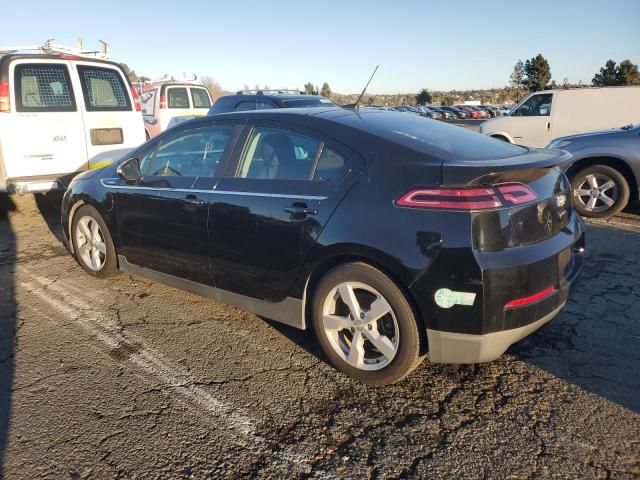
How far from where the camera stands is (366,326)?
284 cm

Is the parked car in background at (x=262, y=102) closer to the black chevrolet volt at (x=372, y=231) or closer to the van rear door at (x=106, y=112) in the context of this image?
the van rear door at (x=106, y=112)

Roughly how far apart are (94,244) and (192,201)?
1.64 meters

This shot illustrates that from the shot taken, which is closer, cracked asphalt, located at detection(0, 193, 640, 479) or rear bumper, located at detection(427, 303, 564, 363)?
cracked asphalt, located at detection(0, 193, 640, 479)

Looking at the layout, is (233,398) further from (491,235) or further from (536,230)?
(536,230)

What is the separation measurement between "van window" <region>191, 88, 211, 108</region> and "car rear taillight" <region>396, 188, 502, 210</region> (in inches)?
483

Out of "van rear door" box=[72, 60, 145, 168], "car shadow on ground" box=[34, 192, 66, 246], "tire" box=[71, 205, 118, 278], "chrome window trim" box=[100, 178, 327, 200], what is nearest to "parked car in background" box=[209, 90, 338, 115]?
"van rear door" box=[72, 60, 145, 168]

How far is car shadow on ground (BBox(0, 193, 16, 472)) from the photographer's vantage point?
2650mm

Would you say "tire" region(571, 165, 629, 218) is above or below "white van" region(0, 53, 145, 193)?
below

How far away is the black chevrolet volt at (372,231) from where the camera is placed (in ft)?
8.25

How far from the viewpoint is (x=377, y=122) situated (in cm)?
324

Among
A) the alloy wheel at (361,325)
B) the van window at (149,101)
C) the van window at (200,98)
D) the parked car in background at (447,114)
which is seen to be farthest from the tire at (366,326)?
the parked car in background at (447,114)

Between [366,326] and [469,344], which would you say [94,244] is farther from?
[469,344]

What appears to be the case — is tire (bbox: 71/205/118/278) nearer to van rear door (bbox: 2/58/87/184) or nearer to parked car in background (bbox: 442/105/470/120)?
van rear door (bbox: 2/58/87/184)

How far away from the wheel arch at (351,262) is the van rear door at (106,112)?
17.0 ft
